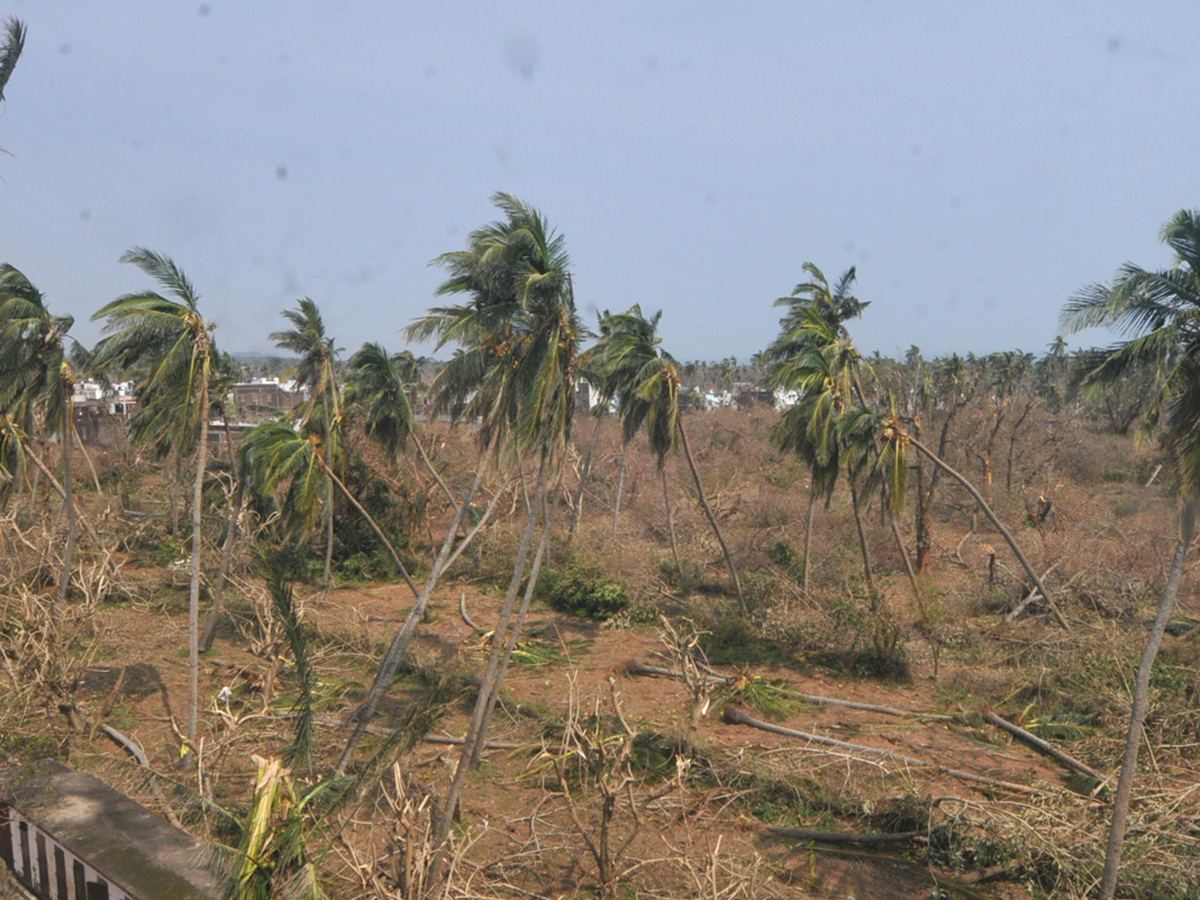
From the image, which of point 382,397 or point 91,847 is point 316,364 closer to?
point 382,397

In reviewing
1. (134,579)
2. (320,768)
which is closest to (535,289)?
(320,768)

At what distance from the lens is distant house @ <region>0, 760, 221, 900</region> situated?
4.31m

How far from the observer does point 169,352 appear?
37.8 ft

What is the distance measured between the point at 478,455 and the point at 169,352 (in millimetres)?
8530

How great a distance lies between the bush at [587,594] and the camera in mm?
20281

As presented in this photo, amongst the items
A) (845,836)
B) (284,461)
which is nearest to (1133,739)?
(845,836)

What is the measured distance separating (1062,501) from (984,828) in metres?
20.4

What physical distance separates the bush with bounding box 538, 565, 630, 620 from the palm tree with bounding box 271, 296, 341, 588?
5.44 meters

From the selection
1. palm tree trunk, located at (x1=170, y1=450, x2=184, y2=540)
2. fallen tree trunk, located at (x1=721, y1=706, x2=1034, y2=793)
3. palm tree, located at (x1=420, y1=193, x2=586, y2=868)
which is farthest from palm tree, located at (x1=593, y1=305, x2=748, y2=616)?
palm tree trunk, located at (x1=170, y1=450, x2=184, y2=540)

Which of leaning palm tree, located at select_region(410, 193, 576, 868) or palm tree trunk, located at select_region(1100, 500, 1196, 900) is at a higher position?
leaning palm tree, located at select_region(410, 193, 576, 868)

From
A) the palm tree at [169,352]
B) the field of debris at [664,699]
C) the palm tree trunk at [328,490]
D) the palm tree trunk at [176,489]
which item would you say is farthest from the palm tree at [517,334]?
the palm tree trunk at [328,490]

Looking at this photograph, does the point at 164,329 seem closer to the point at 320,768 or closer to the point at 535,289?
the point at 535,289

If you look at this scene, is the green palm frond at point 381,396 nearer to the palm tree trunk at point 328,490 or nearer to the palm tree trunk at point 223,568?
the palm tree trunk at point 328,490

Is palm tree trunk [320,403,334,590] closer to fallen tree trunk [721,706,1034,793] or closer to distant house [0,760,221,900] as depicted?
fallen tree trunk [721,706,1034,793]
